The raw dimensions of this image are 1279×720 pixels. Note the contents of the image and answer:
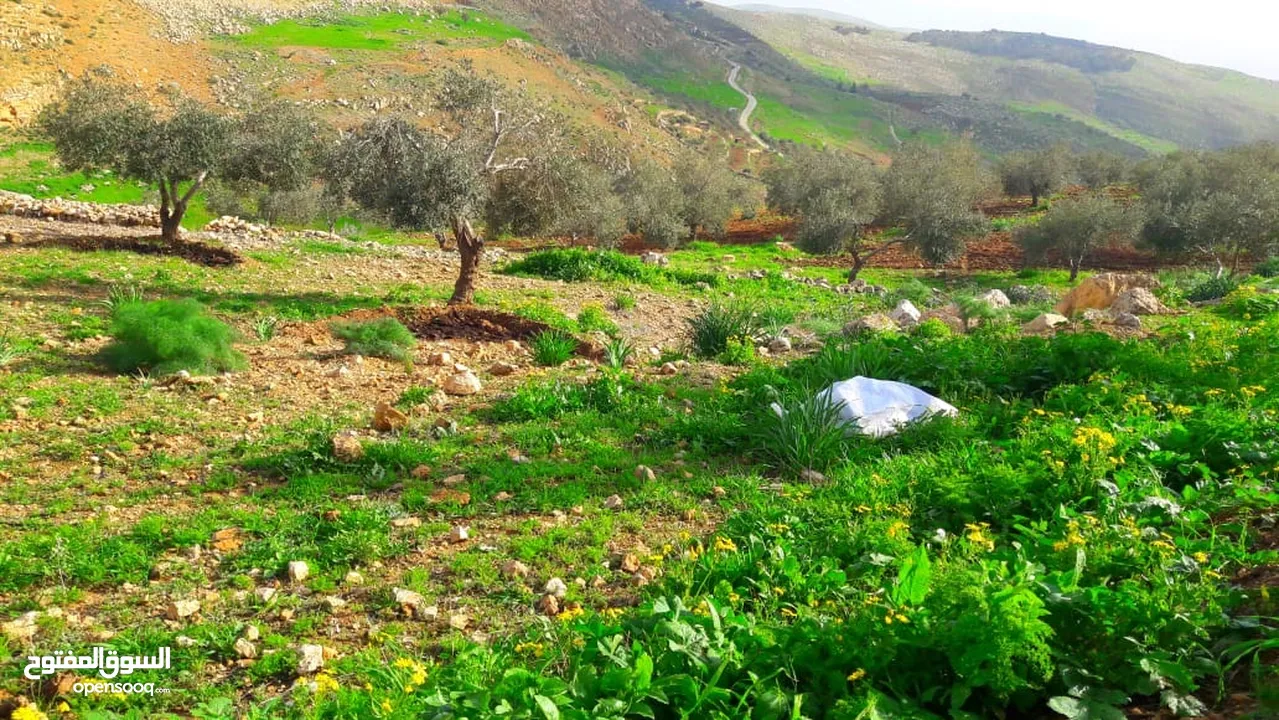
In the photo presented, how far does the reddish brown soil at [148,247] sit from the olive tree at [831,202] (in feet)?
56.5

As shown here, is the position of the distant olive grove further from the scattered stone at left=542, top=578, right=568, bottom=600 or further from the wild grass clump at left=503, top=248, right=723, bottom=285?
the scattered stone at left=542, top=578, right=568, bottom=600

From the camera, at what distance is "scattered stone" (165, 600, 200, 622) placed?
4.18 m

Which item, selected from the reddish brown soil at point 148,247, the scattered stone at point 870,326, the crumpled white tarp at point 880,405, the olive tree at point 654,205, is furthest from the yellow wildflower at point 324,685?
the olive tree at point 654,205

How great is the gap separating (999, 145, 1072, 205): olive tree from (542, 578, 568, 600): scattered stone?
48207mm

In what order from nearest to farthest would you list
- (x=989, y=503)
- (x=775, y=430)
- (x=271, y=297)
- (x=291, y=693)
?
1. (x=291, y=693)
2. (x=989, y=503)
3. (x=775, y=430)
4. (x=271, y=297)

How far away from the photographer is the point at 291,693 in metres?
3.62

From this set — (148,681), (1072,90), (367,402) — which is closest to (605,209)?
→ (367,402)

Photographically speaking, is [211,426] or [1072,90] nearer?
[211,426]

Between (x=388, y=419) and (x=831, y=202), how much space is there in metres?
23.9

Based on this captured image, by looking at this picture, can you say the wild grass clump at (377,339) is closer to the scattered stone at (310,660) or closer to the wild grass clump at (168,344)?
the wild grass clump at (168,344)

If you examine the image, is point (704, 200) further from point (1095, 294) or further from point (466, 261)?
point (466, 261)

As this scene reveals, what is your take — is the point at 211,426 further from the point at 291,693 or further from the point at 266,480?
the point at 291,693

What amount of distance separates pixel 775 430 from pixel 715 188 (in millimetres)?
36459

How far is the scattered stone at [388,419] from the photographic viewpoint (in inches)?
283
